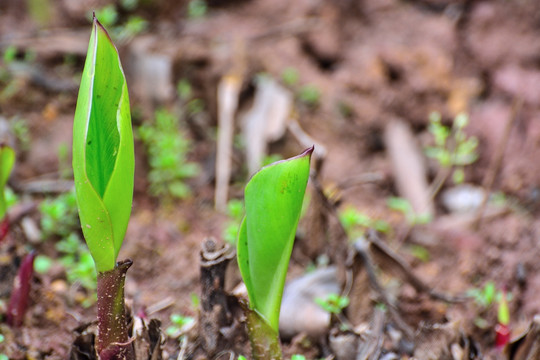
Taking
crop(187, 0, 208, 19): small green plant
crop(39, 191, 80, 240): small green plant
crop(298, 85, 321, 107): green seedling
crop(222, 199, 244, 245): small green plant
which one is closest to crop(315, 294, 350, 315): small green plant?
crop(222, 199, 244, 245): small green plant

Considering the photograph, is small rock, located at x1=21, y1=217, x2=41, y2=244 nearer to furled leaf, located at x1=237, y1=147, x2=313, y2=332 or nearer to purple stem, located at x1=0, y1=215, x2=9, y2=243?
purple stem, located at x1=0, y1=215, x2=9, y2=243

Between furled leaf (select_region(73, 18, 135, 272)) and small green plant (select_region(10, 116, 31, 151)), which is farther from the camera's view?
small green plant (select_region(10, 116, 31, 151))

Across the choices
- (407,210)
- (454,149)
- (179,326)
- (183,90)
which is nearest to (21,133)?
(183,90)

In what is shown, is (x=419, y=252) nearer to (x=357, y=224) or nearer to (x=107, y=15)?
(x=357, y=224)

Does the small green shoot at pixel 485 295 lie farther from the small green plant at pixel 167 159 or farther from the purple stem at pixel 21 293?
the purple stem at pixel 21 293

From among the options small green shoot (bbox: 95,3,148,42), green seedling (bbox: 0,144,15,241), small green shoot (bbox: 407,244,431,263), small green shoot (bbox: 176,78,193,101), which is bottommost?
small green shoot (bbox: 407,244,431,263)
